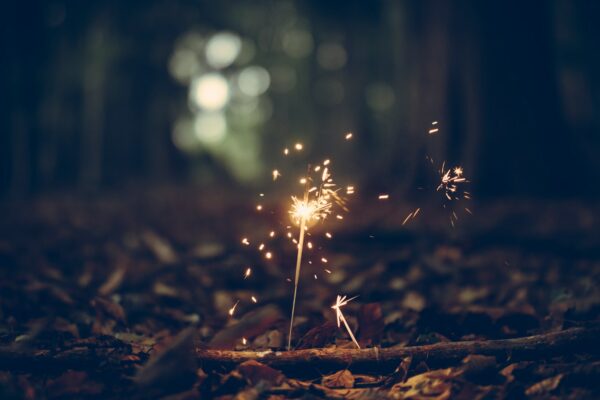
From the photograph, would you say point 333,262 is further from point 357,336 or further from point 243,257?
point 357,336

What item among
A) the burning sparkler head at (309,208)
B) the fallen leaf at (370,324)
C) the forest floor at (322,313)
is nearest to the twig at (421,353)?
the forest floor at (322,313)

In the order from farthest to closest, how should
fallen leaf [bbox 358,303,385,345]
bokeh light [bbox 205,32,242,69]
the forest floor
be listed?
bokeh light [bbox 205,32,242,69] < fallen leaf [bbox 358,303,385,345] < the forest floor

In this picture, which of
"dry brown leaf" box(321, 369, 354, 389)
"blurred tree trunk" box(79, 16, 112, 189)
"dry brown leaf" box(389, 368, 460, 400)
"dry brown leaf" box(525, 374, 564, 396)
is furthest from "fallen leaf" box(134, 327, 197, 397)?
"blurred tree trunk" box(79, 16, 112, 189)

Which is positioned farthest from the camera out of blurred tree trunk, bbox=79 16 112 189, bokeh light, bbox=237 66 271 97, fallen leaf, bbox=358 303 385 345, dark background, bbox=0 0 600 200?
bokeh light, bbox=237 66 271 97

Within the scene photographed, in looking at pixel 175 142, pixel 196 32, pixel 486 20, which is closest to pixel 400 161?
pixel 486 20

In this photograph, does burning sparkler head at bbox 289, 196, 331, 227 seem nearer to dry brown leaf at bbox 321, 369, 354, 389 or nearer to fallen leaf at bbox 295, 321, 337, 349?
fallen leaf at bbox 295, 321, 337, 349

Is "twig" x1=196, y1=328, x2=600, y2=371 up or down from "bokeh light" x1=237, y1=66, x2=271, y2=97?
down
